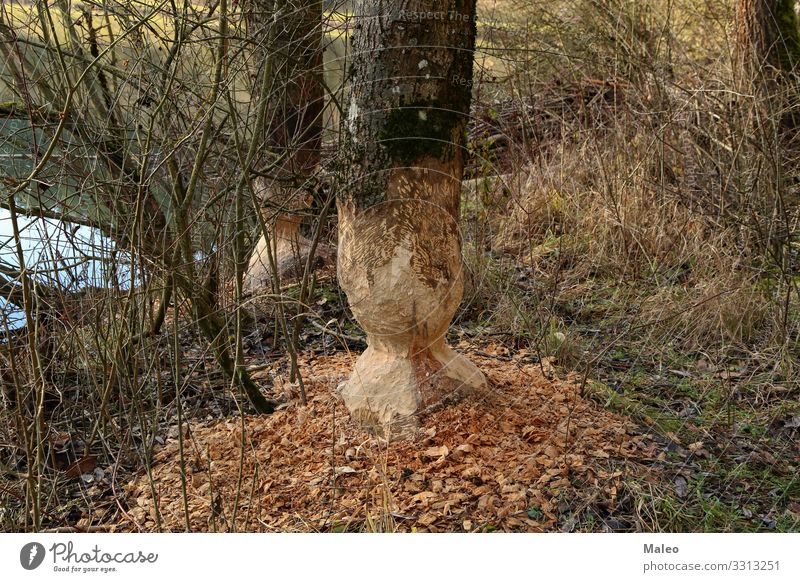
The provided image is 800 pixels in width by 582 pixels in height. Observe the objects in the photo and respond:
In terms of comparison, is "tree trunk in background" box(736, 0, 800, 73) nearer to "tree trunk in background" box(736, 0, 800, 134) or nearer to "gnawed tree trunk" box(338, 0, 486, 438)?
"tree trunk in background" box(736, 0, 800, 134)

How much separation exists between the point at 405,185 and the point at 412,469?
3.49 ft

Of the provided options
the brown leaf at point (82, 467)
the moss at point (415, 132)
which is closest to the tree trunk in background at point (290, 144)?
the moss at point (415, 132)

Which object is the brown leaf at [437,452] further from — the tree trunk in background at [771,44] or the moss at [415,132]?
the tree trunk in background at [771,44]

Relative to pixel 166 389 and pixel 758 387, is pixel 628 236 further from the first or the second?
pixel 166 389

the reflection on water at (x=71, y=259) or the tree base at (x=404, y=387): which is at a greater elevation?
the reflection on water at (x=71, y=259)

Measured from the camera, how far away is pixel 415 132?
294 centimetres

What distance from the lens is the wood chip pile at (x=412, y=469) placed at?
9.09ft

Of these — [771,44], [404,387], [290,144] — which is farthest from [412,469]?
[771,44]

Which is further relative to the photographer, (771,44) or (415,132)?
(771,44)

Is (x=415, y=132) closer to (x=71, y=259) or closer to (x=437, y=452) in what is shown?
(x=437, y=452)

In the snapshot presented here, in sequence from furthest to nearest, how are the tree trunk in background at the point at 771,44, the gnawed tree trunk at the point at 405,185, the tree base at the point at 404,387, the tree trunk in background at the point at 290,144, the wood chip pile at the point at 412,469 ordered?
the tree trunk in background at the point at 771,44 < the tree trunk in background at the point at 290,144 < the tree base at the point at 404,387 < the gnawed tree trunk at the point at 405,185 < the wood chip pile at the point at 412,469

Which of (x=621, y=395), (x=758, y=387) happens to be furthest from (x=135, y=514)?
(x=758, y=387)

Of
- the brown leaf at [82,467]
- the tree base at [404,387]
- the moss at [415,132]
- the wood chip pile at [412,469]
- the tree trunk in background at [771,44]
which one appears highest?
the tree trunk in background at [771,44]

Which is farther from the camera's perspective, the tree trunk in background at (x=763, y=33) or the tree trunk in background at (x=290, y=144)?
the tree trunk in background at (x=763, y=33)
